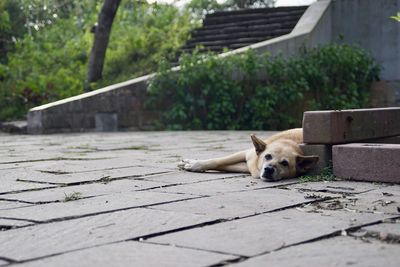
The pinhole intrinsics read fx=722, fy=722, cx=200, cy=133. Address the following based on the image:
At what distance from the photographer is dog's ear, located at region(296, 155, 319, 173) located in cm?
514

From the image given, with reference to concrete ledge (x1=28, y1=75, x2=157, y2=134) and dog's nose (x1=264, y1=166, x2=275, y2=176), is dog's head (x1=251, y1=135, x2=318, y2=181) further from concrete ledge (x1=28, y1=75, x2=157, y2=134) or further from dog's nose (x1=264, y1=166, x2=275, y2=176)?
concrete ledge (x1=28, y1=75, x2=157, y2=134)

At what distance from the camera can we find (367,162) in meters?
4.88

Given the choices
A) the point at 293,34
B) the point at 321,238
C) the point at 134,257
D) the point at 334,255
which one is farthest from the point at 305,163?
the point at 293,34

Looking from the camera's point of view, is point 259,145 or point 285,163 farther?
point 259,145

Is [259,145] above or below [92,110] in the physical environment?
A: below

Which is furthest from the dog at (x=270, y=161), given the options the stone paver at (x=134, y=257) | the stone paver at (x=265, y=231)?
the stone paver at (x=134, y=257)

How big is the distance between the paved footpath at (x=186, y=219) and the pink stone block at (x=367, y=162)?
11cm

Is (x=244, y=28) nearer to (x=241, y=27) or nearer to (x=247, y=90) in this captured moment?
(x=241, y=27)

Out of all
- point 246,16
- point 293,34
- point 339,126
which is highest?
point 246,16

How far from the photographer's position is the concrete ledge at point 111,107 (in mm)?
11934

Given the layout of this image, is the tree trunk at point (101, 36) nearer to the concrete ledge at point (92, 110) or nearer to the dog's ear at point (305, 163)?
the concrete ledge at point (92, 110)

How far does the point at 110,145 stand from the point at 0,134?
13.1 ft

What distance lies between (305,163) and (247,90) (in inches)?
298

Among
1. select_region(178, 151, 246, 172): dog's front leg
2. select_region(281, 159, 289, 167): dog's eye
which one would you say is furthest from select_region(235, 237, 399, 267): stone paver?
select_region(178, 151, 246, 172): dog's front leg
